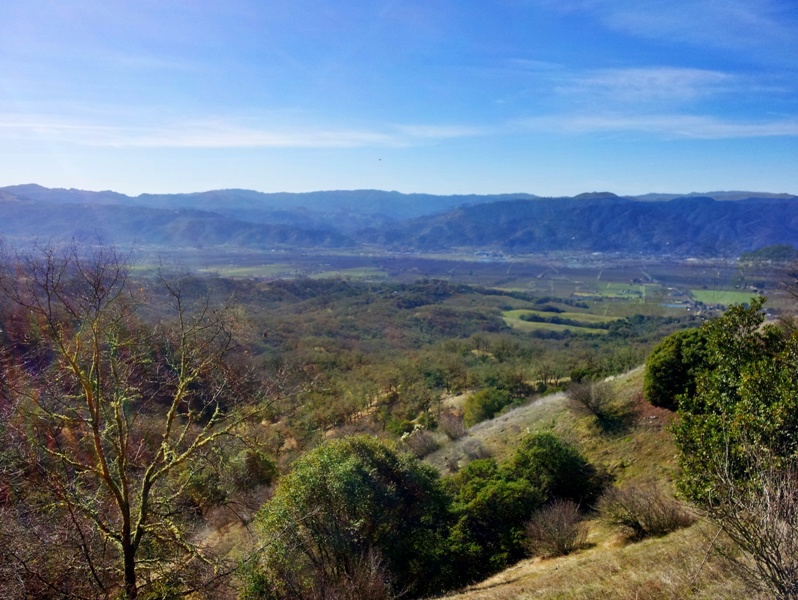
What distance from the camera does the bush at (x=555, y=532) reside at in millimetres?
9461

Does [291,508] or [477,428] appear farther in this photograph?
[477,428]

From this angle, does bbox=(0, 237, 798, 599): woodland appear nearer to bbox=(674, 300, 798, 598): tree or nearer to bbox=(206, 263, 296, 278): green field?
bbox=(674, 300, 798, 598): tree

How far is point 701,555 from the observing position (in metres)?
6.55

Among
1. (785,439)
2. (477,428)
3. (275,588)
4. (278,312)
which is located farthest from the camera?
(278,312)

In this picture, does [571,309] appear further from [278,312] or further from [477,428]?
[477,428]

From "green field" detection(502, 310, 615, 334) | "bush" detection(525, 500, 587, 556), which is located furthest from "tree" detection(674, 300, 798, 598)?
"green field" detection(502, 310, 615, 334)

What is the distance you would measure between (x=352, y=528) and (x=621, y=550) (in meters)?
4.76

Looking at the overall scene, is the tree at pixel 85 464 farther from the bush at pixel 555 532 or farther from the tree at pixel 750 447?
the bush at pixel 555 532

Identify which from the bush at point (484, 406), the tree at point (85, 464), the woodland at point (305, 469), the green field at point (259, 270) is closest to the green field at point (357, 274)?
the green field at point (259, 270)

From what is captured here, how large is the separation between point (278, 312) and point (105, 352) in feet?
166

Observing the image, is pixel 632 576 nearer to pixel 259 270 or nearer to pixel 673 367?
pixel 673 367

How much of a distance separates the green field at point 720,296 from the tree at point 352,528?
124 ft

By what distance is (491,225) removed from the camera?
149 m

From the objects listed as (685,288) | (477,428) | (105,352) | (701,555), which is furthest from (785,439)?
(685,288)
